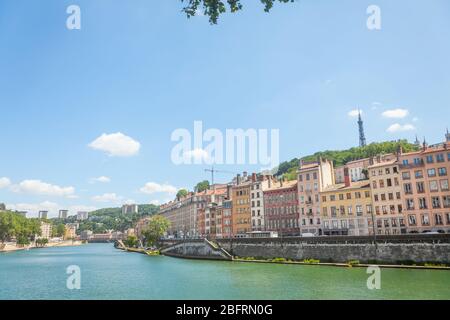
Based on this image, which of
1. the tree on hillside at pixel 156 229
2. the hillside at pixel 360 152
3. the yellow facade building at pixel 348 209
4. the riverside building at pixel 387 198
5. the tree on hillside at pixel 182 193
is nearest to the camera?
the riverside building at pixel 387 198

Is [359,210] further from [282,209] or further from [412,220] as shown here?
[282,209]

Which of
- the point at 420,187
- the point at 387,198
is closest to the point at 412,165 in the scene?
the point at 420,187

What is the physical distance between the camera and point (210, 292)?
1489 inches

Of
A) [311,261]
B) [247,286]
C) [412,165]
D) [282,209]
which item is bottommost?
[247,286]

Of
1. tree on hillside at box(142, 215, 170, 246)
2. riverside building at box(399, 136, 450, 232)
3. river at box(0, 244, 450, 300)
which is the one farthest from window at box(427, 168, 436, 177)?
Result: tree on hillside at box(142, 215, 170, 246)

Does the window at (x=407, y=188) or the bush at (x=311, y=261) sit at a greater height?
the window at (x=407, y=188)

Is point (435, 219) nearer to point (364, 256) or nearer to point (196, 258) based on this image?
point (364, 256)

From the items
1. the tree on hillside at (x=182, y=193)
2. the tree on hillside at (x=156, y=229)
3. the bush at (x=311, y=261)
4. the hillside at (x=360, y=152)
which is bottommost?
the bush at (x=311, y=261)

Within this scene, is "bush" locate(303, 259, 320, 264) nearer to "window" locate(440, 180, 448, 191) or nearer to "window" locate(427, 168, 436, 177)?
"window" locate(440, 180, 448, 191)

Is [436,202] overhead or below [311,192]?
below

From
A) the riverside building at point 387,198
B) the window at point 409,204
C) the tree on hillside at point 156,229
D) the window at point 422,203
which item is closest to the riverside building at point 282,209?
the riverside building at point 387,198

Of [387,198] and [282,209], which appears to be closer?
[387,198]

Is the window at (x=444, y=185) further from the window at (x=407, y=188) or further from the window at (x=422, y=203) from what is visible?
the window at (x=407, y=188)

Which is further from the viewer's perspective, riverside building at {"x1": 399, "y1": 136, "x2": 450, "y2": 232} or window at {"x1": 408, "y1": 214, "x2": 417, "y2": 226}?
window at {"x1": 408, "y1": 214, "x2": 417, "y2": 226}
